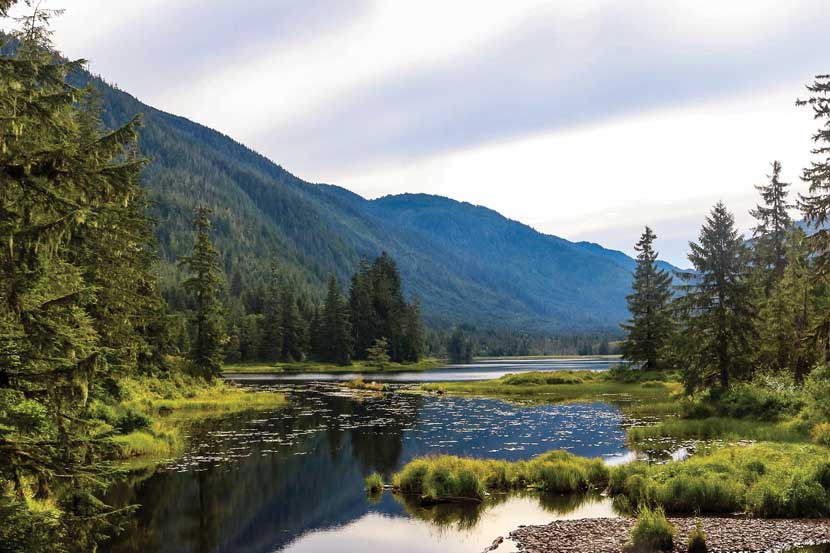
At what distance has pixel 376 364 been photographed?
13775 centimetres

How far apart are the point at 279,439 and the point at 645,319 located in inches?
1965

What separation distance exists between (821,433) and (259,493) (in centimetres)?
2522

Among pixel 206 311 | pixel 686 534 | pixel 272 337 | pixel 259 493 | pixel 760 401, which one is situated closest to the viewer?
pixel 686 534

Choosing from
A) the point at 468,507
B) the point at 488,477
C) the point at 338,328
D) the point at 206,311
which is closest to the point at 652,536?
the point at 468,507

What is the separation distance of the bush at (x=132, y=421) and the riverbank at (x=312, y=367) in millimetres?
87131

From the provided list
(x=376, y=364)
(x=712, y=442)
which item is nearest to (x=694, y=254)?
(x=712, y=442)

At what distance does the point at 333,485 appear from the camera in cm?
2911

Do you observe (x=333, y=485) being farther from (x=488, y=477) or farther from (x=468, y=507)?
(x=468, y=507)

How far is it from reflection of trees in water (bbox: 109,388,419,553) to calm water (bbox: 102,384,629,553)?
5 centimetres

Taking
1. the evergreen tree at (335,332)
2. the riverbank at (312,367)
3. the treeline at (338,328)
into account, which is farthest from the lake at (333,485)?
the treeline at (338,328)

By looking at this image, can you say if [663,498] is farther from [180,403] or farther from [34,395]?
[180,403]

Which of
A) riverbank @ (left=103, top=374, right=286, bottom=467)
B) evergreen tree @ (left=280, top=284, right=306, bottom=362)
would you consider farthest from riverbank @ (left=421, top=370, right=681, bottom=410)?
evergreen tree @ (left=280, top=284, right=306, bottom=362)

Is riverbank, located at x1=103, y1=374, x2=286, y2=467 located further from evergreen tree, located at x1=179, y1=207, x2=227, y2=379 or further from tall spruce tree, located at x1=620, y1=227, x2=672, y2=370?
tall spruce tree, located at x1=620, y1=227, x2=672, y2=370

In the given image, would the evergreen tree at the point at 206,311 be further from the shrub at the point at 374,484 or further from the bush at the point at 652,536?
the bush at the point at 652,536
